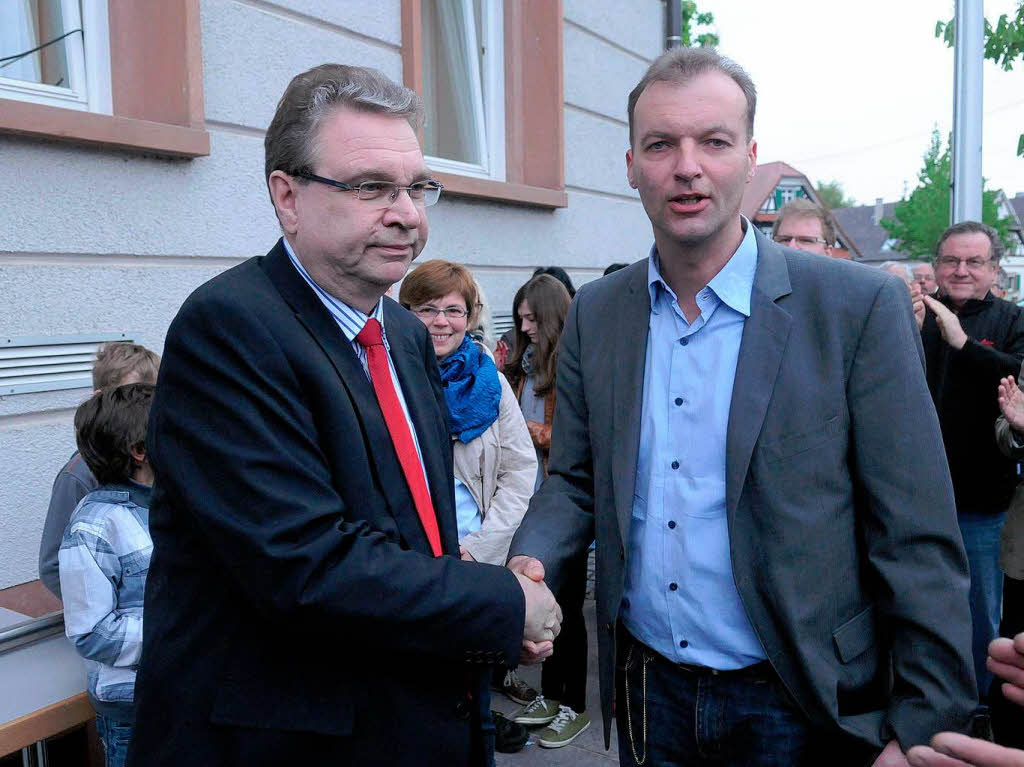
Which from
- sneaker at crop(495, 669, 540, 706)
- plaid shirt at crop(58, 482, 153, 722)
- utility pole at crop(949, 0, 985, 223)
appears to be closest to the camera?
plaid shirt at crop(58, 482, 153, 722)

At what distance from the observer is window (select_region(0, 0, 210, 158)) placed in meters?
3.37

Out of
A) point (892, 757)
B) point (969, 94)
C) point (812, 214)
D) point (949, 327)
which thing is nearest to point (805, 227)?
point (812, 214)

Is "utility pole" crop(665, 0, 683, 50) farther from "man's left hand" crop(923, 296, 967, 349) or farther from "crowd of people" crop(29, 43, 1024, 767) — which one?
"crowd of people" crop(29, 43, 1024, 767)

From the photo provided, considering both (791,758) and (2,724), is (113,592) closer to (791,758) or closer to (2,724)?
(2,724)

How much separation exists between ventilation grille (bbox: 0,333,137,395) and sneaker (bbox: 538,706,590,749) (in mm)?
2422

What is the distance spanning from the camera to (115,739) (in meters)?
2.50

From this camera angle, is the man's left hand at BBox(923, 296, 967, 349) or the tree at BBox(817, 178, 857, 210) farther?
the tree at BBox(817, 178, 857, 210)

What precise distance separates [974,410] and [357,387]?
11.3ft

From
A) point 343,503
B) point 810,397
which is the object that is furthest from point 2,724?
point 810,397

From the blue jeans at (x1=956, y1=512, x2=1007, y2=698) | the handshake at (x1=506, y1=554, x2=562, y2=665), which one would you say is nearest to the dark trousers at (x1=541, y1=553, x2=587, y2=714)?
the blue jeans at (x1=956, y1=512, x2=1007, y2=698)

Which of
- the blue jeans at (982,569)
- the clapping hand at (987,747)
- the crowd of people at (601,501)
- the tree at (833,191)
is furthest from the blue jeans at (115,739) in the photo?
the tree at (833,191)

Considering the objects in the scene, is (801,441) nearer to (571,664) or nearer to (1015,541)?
(1015,541)

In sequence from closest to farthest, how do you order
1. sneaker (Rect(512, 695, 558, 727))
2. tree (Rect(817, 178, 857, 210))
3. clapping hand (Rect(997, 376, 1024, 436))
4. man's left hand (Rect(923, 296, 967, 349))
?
clapping hand (Rect(997, 376, 1024, 436)) < sneaker (Rect(512, 695, 558, 727)) < man's left hand (Rect(923, 296, 967, 349)) < tree (Rect(817, 178, 857, 210))

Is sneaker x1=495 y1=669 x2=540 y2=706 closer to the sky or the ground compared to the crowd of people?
closer to the ground
